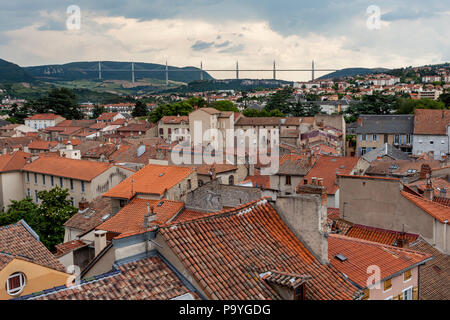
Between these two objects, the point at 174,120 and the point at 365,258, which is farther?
the point at 174,120

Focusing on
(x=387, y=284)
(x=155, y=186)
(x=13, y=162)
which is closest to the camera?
(x=387, y=284)

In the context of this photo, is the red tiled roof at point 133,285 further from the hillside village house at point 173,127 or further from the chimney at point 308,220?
the hillside village house at point 173,127

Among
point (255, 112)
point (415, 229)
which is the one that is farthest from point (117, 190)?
point (255, 112)

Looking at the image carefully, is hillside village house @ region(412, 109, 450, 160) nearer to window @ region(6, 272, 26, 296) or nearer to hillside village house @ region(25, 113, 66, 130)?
window @ region(6, 272, 26, 296)

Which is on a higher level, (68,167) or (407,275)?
(407,275)

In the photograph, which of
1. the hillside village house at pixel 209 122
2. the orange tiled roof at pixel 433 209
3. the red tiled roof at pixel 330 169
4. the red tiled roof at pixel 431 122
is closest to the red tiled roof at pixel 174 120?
the hillside village house at pixel 209 122

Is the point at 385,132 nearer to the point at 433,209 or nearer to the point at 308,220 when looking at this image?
the point at 433,209

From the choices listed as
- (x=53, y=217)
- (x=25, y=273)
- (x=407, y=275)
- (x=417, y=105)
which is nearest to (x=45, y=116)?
(x=417, y=105)
